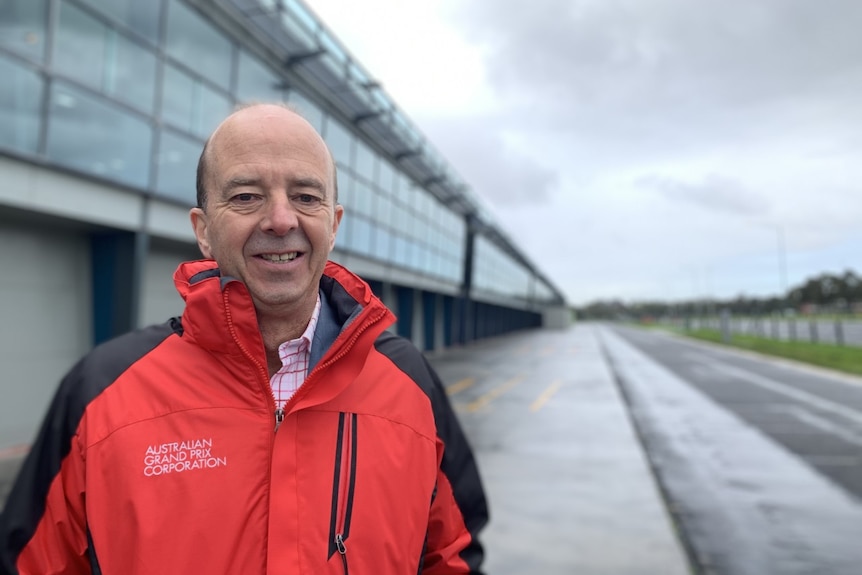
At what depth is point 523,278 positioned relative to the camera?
2175 inches

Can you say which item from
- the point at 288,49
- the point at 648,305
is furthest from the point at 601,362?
the point at 648,305

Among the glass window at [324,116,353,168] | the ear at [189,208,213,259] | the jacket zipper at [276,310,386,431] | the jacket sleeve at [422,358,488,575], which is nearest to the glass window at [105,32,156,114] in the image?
the glass window at [324,116,353,168]

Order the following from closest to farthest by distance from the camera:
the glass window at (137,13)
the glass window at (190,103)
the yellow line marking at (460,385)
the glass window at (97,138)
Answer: the glass window at (97,138)
the glass window at (137,13)
the glass window at (190,103)
the yellow line marking at (460,385)

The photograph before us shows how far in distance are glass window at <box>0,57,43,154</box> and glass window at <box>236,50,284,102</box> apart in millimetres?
3951

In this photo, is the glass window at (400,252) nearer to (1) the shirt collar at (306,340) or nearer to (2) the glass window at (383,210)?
(2) the glass window at (383,210)

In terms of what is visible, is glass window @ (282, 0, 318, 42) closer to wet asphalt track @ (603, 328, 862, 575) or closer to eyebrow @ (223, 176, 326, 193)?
wet asphalt track @ (603, 328, 862, 575)

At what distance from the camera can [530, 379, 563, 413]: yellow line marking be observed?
12.0 metres

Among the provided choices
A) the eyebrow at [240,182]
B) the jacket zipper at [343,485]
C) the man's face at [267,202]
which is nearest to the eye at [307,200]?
the man's face at [267,202]

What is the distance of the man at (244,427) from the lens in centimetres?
131

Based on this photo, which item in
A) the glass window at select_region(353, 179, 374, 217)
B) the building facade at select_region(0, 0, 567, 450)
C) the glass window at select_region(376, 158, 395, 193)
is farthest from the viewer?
the glass window at select_region(376, 158, 395, 193)

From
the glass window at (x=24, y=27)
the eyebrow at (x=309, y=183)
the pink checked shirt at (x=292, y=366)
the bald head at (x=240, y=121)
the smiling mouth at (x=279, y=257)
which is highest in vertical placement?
the glass window at (x=24, y=27)

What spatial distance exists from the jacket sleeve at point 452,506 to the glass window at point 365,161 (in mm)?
14241

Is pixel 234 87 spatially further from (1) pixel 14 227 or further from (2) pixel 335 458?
(2) pixel 335 458

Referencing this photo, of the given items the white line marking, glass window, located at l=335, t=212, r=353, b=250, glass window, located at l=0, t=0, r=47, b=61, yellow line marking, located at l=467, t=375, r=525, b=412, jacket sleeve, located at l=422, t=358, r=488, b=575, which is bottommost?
yellow line marking, located at l=467, t=375, r=525, b=412
